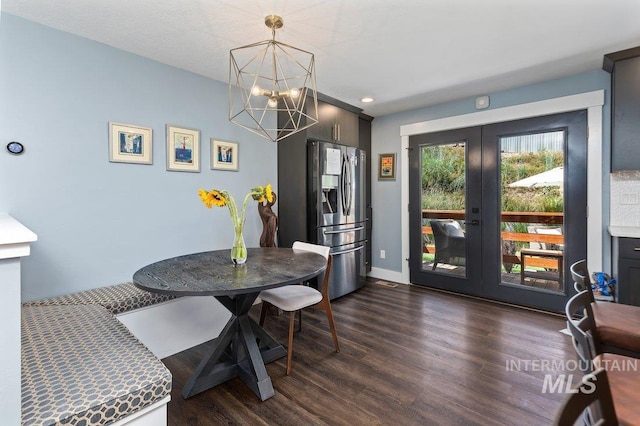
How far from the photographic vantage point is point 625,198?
266 cm

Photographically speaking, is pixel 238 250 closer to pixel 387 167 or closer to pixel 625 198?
pixel 387 167

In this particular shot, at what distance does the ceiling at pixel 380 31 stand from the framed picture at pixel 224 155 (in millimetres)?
636

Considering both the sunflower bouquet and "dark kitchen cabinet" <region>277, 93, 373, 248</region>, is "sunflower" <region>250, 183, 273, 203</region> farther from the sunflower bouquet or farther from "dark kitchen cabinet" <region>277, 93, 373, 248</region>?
"dark kitchen cabinet" <region>277, 93, 373, 248</region>

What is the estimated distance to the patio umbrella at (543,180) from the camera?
307 cm

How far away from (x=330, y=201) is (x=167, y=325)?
2023mm

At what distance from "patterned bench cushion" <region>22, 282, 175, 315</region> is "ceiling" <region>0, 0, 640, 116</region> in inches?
71.3

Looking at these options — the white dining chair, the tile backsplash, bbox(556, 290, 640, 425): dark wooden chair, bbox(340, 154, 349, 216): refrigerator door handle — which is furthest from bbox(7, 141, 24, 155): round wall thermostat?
the tile backsplash

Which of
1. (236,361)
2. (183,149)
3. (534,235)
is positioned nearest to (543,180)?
(534,235)

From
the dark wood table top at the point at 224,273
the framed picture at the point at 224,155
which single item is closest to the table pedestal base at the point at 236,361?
the dark wood table top at the point at 224,273

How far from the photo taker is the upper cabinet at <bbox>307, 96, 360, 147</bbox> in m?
3.48

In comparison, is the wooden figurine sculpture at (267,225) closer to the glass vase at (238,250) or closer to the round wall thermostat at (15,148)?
the glass vase at (238,250)

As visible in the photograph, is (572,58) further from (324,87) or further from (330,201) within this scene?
(330,201)

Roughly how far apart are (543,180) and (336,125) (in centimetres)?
Result: 229

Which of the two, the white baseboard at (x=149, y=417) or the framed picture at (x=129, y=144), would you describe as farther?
the framed picture at (x=129, y=144)
